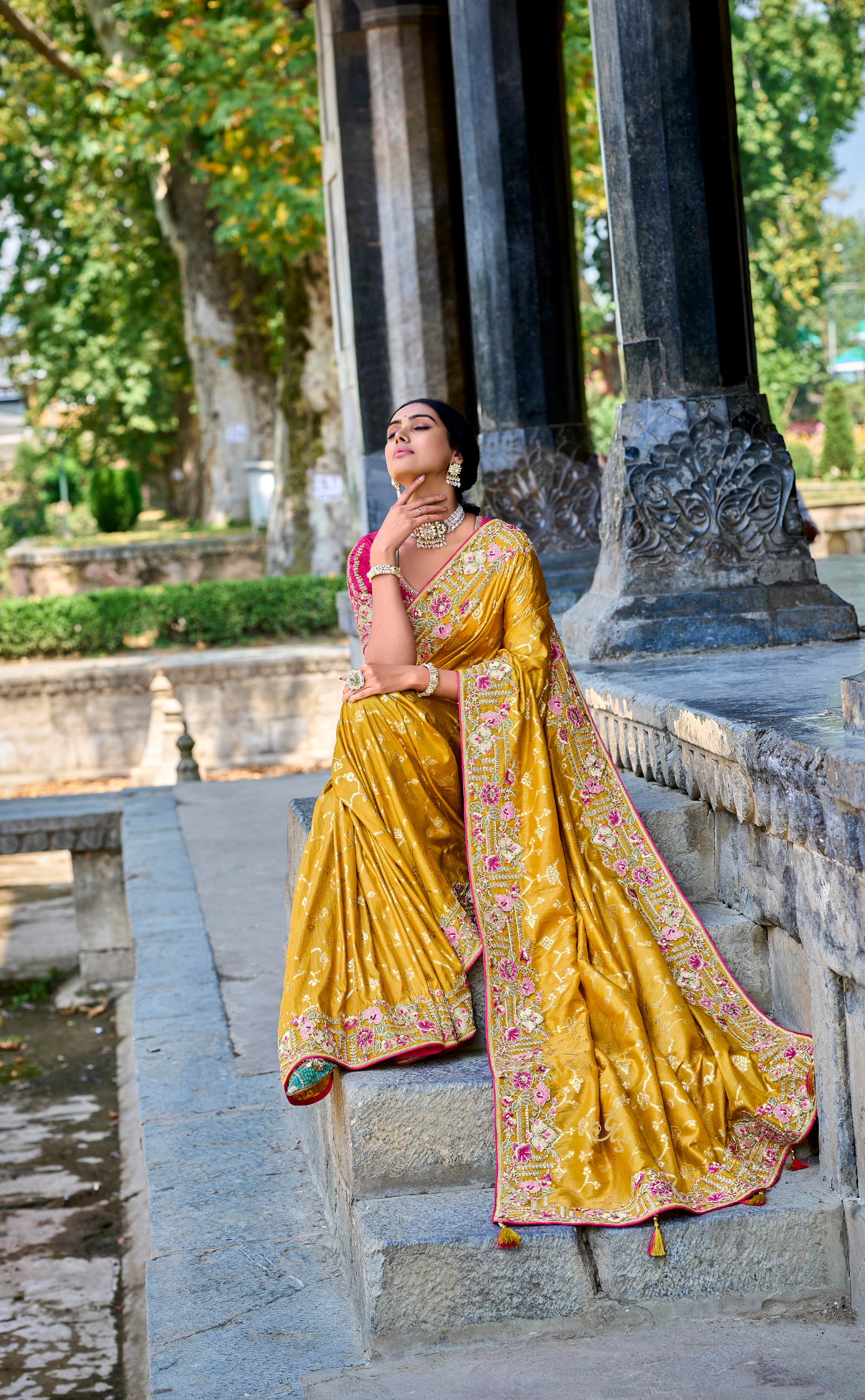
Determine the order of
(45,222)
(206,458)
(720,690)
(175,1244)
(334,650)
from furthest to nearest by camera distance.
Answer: (45,222)
(206,458)
(334,650)
(720,690)
(175,1244)

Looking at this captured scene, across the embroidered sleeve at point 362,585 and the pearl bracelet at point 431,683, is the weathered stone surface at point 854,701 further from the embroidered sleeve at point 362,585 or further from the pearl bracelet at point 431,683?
the embroidered sleeve at point 362,585

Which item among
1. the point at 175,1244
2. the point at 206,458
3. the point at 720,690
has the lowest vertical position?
the point at 175,1244

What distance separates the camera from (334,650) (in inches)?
492

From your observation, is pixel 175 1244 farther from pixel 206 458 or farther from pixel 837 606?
pixel 206 458

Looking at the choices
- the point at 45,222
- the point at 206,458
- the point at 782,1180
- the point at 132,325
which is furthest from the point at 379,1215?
the point at 45,222

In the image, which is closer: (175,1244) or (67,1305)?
(175,1244)

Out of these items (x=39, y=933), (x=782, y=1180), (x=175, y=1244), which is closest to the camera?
(x=782, y=1180)

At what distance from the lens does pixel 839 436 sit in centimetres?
2141

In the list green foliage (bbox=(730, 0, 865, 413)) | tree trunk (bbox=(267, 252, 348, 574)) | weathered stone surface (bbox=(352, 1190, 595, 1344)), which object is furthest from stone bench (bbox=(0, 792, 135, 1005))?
green foliage (bbox=(730, 0, 865, 413))

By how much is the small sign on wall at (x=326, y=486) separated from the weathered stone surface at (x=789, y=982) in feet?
38.4

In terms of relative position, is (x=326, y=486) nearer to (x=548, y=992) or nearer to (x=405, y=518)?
(x=405, y=518)

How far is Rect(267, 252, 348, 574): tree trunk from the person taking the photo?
45.0ft

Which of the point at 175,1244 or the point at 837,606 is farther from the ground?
the point at 837,606

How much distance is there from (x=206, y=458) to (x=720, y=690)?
18227mm
